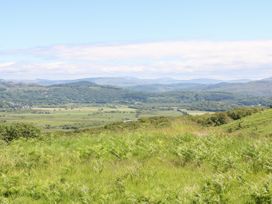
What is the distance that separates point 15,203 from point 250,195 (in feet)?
21.6

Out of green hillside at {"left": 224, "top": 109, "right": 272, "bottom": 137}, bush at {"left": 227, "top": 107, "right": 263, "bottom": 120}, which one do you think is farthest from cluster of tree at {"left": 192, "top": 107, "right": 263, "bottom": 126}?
green hillside at {"left": 224, "top": 109, "right": 272, "bottom": 137}

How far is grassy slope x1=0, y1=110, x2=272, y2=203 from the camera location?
482 inches

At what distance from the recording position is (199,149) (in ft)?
57.9

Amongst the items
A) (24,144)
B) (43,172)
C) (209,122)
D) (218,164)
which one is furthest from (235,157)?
(209,122)

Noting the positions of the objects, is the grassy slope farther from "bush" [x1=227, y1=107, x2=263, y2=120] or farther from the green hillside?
"bush" [x1=227, y1=107, x2=263, y2=120]

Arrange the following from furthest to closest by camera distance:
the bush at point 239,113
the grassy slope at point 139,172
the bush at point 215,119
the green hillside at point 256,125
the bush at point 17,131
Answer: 1. the bush at point 239,113
2. the bush at point 215,119
3. the bush at point 17,131
4. the green hillside at point 256,125
5. the grassy slope at point 139,172

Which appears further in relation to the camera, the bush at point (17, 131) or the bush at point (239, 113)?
the bush at point (239, 113)

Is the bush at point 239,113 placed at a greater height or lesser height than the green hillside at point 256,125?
lesser

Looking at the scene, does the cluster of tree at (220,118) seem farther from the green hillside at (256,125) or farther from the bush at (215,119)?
the green hillside at (256,125)

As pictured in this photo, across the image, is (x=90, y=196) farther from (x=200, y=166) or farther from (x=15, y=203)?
(x=200, y=166)

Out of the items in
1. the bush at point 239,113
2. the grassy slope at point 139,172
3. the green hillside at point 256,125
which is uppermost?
the grassy slope at point 139,172

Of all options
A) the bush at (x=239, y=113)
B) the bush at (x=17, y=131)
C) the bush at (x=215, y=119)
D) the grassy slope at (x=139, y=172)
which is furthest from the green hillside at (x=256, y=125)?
the bush at (x=17, y=131)

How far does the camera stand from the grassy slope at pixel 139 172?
40.2ft

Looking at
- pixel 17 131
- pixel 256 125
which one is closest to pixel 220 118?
pixel 256 125
